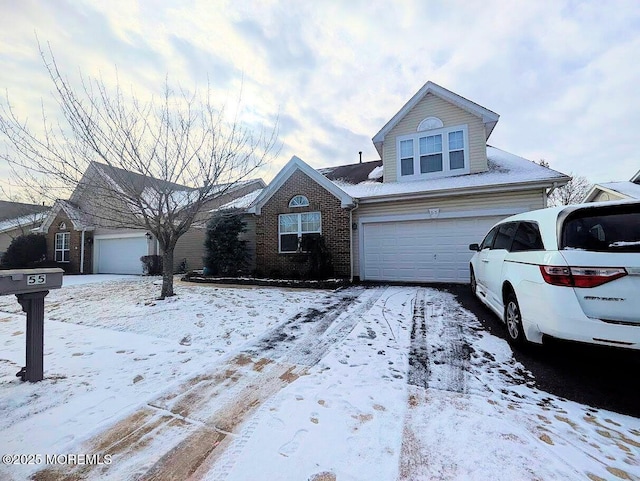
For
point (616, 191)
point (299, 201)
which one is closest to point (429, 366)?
point (299, 201)

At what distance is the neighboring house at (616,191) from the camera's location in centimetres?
1198

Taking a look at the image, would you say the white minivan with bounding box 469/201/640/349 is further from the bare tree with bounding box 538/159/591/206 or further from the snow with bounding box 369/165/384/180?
the bare tree with bounding box 538/159/591/206

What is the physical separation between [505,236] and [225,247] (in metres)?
9.48

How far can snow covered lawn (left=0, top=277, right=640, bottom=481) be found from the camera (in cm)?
193

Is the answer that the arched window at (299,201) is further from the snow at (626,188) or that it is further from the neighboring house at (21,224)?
the neighboring house at (21,224)

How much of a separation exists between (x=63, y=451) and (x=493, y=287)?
5591 millimetres

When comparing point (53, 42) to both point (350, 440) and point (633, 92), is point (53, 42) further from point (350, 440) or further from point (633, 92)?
point (633, 92)

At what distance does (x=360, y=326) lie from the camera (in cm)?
503

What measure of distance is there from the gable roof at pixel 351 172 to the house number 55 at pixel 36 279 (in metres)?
10.5

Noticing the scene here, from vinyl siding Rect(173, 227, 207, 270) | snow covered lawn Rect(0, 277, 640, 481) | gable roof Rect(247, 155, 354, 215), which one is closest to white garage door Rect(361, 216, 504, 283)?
gable roof Rect(247, 155, 354, 215)

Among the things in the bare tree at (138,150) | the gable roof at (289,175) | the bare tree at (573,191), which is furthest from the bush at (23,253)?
the bare tree at (573,191)

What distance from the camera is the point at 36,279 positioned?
9.68 ft

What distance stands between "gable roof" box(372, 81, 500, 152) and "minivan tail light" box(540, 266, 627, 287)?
29.6ft

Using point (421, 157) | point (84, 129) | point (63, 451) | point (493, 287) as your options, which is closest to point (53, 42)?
point (84, 129)
